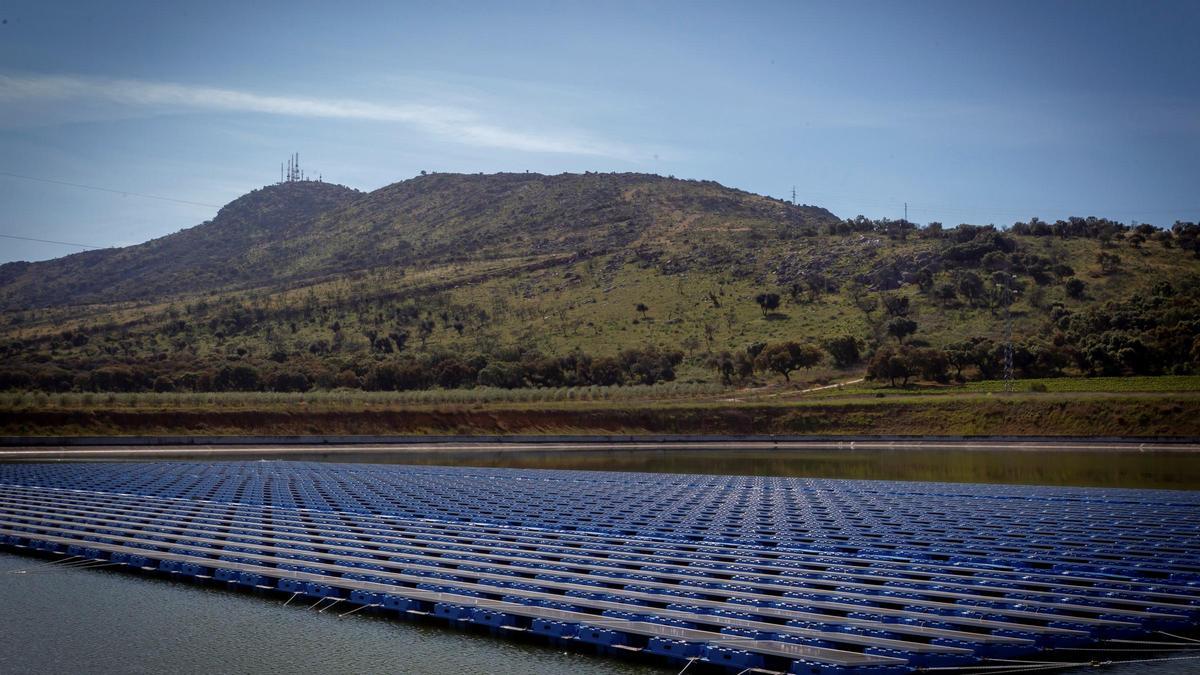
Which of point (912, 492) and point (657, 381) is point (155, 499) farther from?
point (657, 381)

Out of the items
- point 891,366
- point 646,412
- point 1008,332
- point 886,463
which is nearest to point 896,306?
point 891,366

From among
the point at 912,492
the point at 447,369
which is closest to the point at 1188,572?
the point at 912,492

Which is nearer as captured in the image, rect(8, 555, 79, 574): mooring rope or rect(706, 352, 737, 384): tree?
rect(8, 555, 79, 574): mooring rope

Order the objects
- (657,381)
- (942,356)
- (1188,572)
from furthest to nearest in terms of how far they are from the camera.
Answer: (657,381) < (942,356) < (1188,572)

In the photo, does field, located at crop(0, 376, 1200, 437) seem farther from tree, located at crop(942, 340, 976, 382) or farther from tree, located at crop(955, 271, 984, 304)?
tree, located at crop(955, 271, 984, 304)

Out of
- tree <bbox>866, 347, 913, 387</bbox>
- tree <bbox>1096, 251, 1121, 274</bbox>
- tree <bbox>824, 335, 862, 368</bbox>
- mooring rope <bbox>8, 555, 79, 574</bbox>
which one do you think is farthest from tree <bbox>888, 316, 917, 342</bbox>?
mooring rope <bbox>8, 555, 79, 574</bbox>
